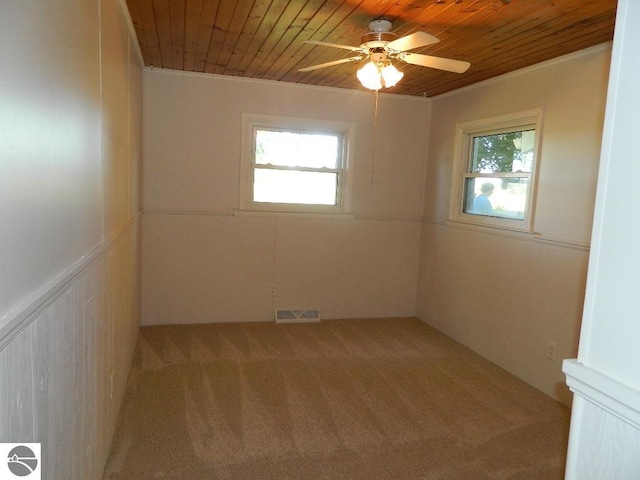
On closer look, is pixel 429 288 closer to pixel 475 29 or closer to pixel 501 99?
pixel 501 99

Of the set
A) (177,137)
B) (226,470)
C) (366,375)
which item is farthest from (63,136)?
(177,137)

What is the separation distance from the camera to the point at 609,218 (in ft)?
3.12

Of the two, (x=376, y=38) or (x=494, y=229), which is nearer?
(x=376, y=38)

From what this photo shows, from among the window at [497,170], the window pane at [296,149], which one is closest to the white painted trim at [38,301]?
the window pane at [296,149]

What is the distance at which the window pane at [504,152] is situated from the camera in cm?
373

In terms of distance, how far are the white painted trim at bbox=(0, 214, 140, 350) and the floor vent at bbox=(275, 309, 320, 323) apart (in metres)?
3.08

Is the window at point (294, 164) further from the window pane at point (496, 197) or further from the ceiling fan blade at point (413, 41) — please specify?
the ceiling fan blade at point (413, 41)

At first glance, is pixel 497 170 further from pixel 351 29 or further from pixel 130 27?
pixel 130 27

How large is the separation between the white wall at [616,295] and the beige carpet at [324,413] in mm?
1549

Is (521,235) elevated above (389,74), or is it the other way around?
(389,74)

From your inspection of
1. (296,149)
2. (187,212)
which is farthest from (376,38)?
(187,212)

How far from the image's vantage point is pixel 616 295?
0.94m

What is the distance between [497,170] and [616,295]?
133 inches

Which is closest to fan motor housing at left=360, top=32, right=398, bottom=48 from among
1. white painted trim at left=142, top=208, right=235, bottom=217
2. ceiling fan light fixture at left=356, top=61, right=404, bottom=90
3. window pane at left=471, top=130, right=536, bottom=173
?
ceiling fan light fixture at left=356, top=61, right=404, bottom=90
